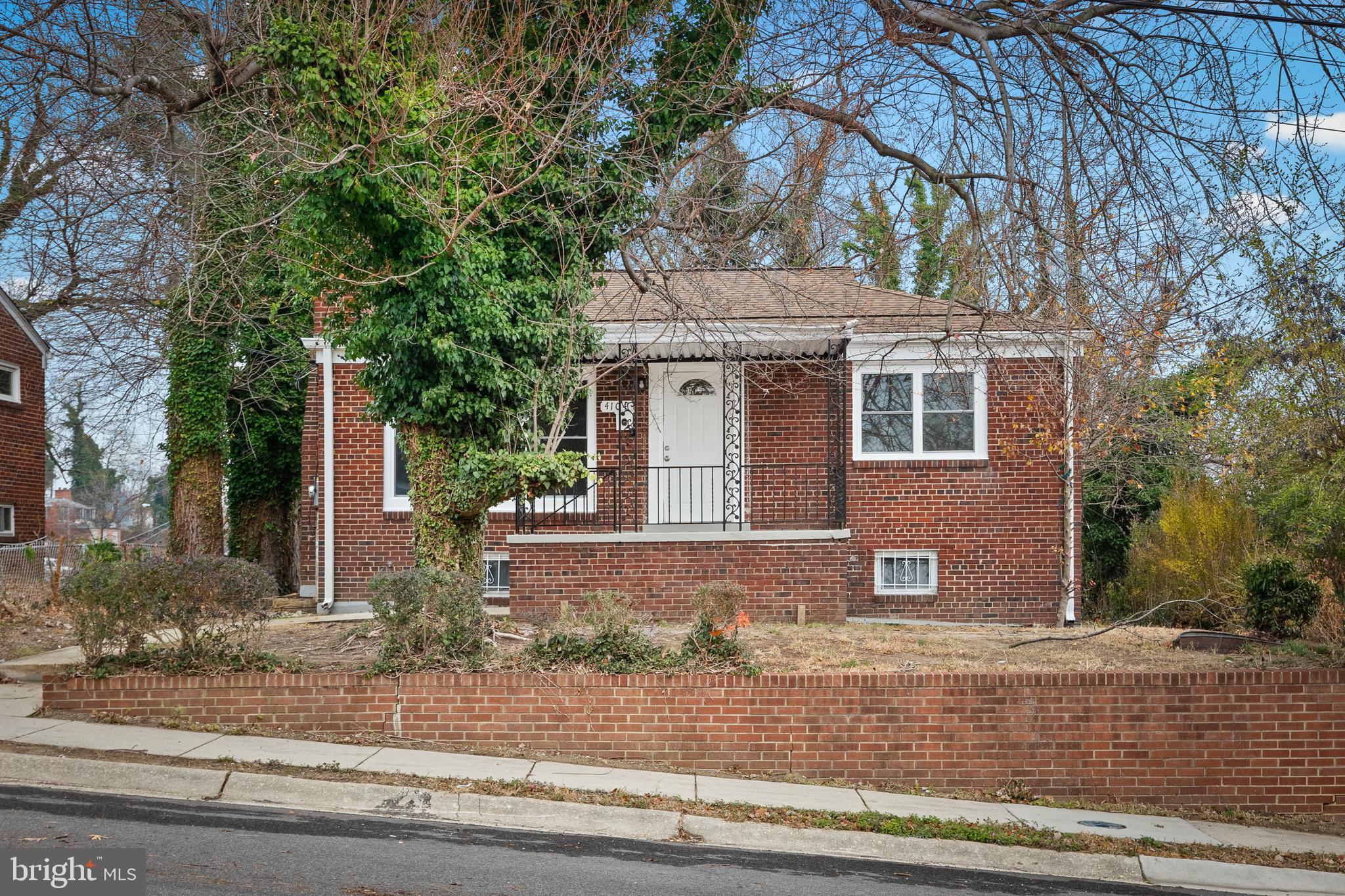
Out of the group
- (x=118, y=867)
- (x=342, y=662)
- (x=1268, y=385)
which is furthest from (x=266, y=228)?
(x=1268, y=385)

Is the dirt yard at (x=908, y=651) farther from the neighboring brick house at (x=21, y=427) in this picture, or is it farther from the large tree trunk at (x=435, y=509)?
the neighboring brick house at (x=21, y=427)

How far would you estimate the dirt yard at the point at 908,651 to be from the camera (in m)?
9.16

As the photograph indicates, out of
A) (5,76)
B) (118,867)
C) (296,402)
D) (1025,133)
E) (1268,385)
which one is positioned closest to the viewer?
(118,867)

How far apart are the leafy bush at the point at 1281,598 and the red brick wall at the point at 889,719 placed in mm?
1496

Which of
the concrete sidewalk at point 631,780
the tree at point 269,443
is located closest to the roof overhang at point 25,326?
the tree at point 269,443

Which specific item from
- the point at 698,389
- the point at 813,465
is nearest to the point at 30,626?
the point at 698,389

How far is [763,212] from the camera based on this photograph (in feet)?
31.0

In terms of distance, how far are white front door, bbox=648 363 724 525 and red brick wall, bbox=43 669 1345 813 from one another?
22.5 ft

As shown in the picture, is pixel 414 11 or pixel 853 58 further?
pixel 414 11

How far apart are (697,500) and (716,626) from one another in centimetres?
648

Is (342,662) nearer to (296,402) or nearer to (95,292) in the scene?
(296,402)

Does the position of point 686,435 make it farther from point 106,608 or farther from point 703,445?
point 106,608

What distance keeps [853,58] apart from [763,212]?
1.62 m

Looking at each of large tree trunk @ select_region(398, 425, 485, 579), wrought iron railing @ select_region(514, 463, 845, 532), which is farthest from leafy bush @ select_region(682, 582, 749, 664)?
wrought iron railing @ select_region(514, 463, 845, 532)
